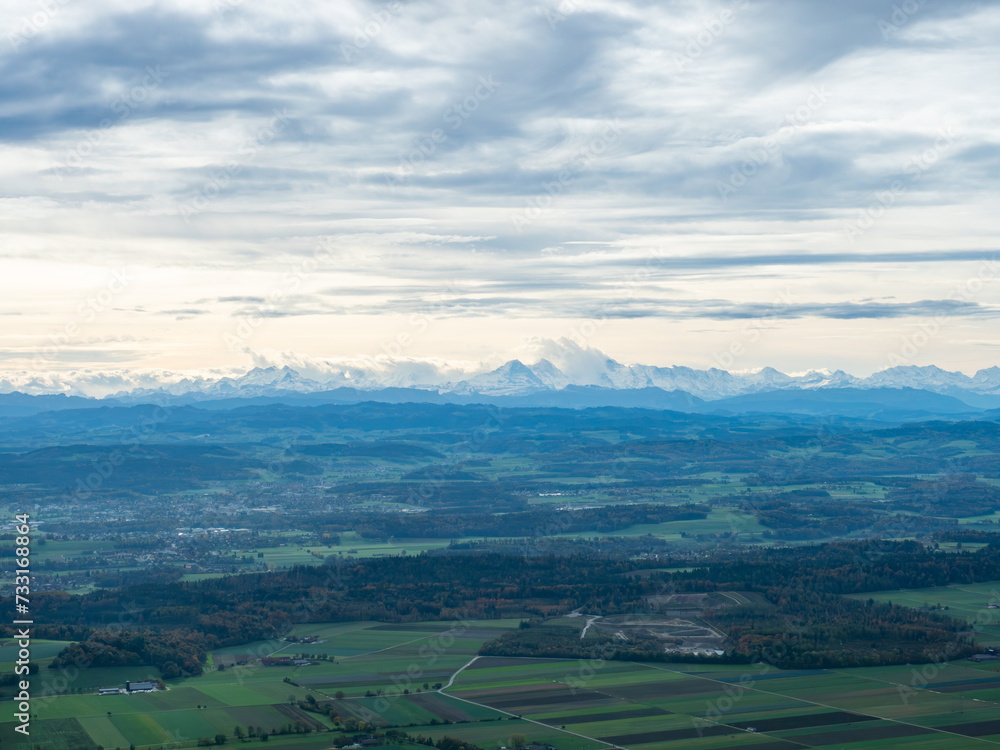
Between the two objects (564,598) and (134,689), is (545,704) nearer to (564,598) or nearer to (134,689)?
(134,689)

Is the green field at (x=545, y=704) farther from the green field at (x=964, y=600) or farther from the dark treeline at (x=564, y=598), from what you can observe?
the green field at (x=964, y=600)

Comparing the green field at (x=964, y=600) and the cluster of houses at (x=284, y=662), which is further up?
the cluster of houses at (x=284, y=662)

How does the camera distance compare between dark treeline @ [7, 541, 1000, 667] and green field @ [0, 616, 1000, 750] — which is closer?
green field @ [0, 616, 1000, 750]

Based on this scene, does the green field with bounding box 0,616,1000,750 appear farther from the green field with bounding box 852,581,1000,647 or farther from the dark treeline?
the green field with bounding box 852,581,1000,647

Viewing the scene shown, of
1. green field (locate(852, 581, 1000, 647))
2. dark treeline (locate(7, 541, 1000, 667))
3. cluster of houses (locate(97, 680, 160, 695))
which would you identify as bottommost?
green field (locate(852, 581, 1000, 647))

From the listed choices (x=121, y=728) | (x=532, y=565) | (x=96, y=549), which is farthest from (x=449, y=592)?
(x=96, y=549)

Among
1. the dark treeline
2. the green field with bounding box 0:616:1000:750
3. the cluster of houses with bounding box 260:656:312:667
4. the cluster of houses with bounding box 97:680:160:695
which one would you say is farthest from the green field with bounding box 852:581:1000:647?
the cluster of houses with bounding box 97:680:160:695

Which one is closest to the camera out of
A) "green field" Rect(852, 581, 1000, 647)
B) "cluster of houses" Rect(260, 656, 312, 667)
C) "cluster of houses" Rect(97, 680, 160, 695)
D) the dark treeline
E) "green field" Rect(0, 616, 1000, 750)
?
"green field" Rect(0, 616, 1000, 750)

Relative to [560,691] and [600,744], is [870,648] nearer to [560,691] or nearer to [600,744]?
[560,691]

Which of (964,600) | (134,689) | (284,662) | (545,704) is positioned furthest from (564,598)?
(134,689)

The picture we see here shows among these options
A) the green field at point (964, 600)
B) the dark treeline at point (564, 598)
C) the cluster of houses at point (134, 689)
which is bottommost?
the green field at point (964, 600)

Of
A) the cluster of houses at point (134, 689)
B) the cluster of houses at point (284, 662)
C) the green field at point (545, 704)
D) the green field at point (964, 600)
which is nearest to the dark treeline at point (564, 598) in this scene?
the green field at point (964, 600)
